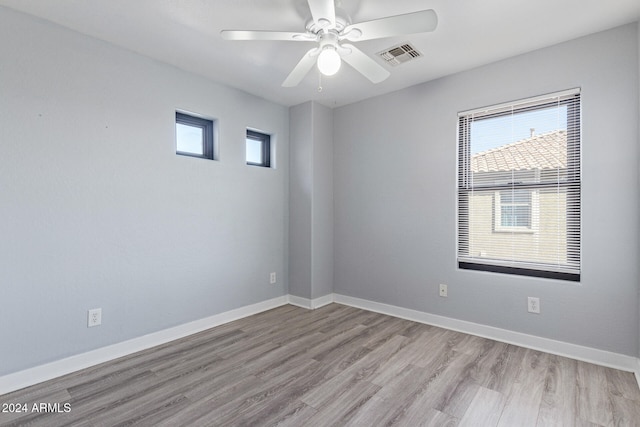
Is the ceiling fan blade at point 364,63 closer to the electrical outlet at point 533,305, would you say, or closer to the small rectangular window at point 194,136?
the small rectangular window at point 194,136

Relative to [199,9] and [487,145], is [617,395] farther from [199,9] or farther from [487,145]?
[199,9]

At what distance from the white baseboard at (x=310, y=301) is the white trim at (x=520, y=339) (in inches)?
16.9

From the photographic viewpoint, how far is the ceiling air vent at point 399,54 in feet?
8.37

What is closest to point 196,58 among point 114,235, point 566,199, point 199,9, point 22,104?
point 199,9

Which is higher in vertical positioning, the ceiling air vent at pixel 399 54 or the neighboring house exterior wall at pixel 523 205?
the ceiling air vent at pixel 399 54

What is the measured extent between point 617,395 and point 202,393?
261 cm

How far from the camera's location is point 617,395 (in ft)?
6.49

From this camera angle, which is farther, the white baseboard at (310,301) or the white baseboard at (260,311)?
the white baseboard at (310,301)

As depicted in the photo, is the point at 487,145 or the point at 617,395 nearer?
the point at 617,395

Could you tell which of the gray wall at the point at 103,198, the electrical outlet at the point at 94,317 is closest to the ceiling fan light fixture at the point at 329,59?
the gray wall at the point at 103,198

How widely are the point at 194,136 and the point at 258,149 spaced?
2.68ft

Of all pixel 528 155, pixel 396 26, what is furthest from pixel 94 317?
pixel 528 155

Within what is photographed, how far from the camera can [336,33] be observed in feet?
6.58

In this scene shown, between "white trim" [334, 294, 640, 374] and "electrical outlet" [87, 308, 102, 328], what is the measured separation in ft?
8.49
